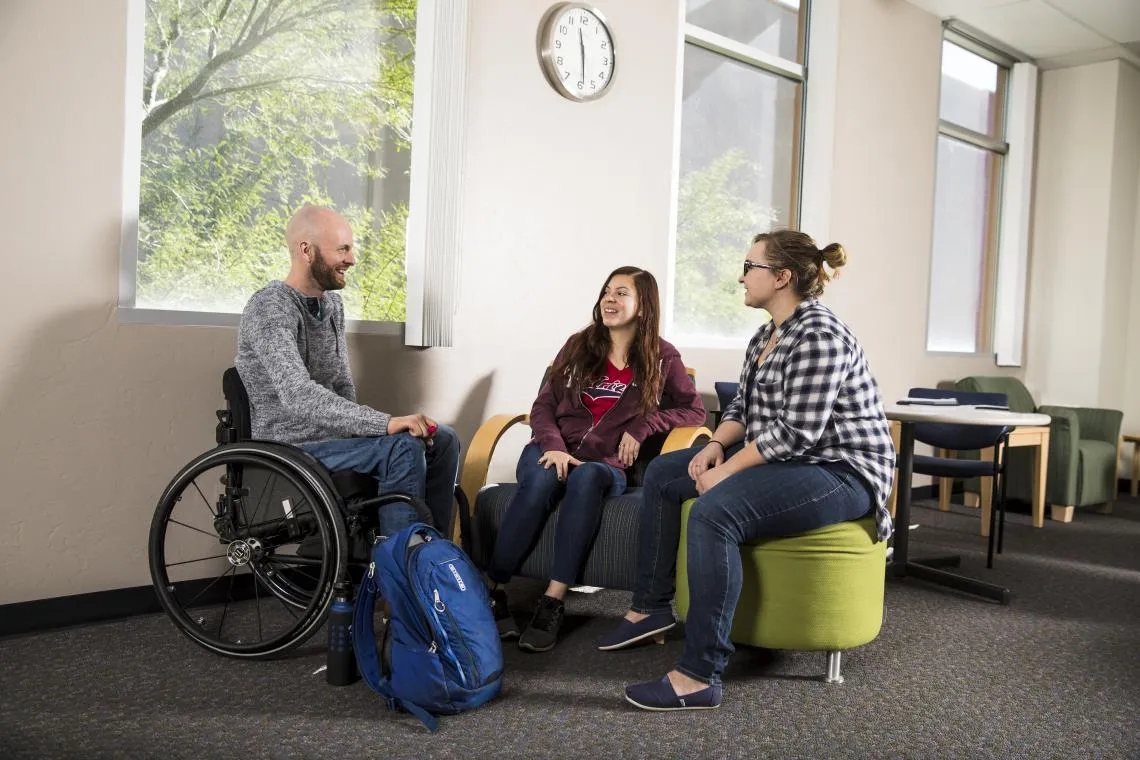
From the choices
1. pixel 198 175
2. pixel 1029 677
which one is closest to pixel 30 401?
pixel 198 175

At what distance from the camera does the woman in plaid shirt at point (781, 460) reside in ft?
7.38

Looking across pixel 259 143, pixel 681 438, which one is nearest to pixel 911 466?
pixel 681 438

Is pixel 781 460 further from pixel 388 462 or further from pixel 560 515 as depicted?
pixel 388 462

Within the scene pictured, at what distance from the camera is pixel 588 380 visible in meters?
3.07

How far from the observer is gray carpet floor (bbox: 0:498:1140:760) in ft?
6.57

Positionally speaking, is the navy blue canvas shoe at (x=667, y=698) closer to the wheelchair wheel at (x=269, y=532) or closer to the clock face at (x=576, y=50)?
the wheelchair wheel at (x=269, y=532)

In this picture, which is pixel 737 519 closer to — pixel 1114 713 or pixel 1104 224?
pixel 1114 713

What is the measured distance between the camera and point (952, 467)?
4.42 m

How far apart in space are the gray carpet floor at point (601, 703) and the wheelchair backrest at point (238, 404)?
1.96ft

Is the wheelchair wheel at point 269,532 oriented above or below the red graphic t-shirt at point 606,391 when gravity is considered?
below

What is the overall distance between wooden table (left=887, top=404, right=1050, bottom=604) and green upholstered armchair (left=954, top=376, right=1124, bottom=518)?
68.4 inches

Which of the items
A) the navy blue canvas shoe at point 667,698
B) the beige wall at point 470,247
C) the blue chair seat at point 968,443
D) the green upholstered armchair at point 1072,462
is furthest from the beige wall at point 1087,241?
the navy blue canvas shoe at point 667,698

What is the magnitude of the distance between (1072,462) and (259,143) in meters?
4.43

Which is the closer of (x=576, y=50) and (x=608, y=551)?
(x=608, y=551)
